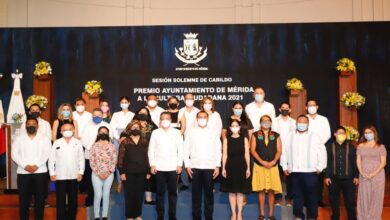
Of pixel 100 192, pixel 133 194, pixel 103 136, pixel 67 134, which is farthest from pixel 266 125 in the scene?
pixel 67 134

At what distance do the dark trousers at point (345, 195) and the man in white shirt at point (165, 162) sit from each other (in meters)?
1.99

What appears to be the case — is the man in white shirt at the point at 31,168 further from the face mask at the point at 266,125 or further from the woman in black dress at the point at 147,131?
the face mask at the point at 266,125

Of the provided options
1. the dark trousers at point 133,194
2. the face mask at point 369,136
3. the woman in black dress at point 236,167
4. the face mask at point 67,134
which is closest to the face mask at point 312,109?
the face mask at point 369,136

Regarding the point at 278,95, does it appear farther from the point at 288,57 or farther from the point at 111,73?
the point at 111,73

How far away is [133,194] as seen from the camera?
6.20 m

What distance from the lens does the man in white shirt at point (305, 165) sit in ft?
20.6

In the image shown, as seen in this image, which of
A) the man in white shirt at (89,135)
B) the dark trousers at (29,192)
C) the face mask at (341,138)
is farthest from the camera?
the man in white shirt at (89,135)

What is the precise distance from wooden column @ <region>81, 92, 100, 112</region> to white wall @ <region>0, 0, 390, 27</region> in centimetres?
230

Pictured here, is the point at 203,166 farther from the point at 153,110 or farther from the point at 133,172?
the point at 153,110

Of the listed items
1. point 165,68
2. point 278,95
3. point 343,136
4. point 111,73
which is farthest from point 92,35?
point 343,136

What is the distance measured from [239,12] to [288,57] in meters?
1.60

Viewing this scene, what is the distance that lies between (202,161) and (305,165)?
1.34m

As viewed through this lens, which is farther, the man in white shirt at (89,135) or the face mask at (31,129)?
the man in white shirt at (89,135)

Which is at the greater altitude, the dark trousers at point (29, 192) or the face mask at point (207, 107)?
the face mask at point (207, 107)
